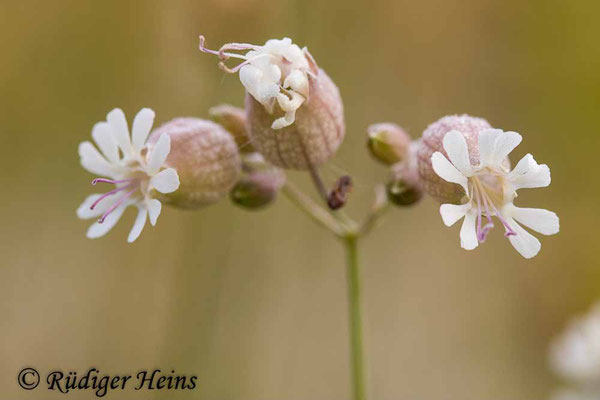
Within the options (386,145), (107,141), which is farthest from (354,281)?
(107,141)

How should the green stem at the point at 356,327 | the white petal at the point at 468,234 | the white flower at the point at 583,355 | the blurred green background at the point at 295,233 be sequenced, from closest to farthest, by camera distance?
the white petal at the point at 468,234
the green stem at the point at 356,327
the white flower at the point at 583,355
the blurred green background at the point at 295,233

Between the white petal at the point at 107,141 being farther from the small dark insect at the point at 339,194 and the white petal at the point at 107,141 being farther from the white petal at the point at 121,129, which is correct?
the small dark insect at the point at 339,194

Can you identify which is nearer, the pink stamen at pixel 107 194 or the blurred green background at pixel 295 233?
the pink stamen at pixel 107 194

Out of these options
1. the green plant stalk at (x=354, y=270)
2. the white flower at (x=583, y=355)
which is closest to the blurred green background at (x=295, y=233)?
the white flower at (x=583, y=355)

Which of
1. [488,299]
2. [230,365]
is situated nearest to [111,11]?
[230,365]

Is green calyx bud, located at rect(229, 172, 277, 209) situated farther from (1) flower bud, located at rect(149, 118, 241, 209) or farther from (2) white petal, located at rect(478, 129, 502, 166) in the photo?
(2) white petal, located at rect(478, 129, 502, 166)

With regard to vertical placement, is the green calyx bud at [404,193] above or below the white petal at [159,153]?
above
